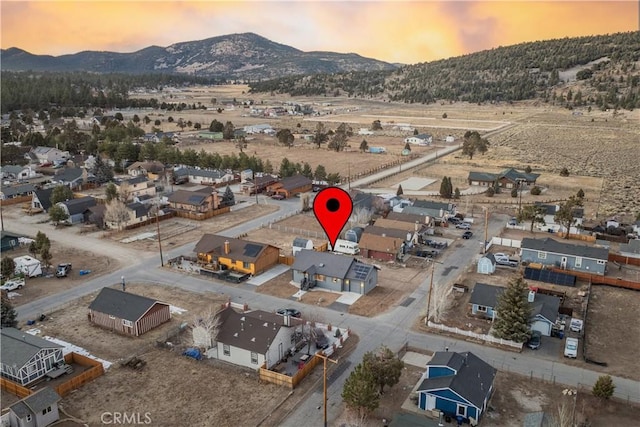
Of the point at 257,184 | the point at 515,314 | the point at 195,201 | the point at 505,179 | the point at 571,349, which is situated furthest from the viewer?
the point at 505,179

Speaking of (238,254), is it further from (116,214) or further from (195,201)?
(195,201)

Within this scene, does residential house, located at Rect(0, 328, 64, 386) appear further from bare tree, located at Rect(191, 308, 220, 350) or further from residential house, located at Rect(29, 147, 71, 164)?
residential house, located at Rect(29, 147, 71, 164)

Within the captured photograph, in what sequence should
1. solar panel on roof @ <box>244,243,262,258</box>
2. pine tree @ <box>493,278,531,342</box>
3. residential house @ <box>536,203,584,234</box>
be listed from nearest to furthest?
1. pine tree @ <box>493,278,531,342</box>
2. solar panel on roof @ <box>244,243,262,258</box>
3. residential house @ <box>536,203,584,234</box>

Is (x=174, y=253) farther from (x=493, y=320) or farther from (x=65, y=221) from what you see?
(x=493, y=320)

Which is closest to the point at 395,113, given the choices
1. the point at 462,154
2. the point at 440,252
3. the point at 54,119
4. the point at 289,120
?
the point at 289,120

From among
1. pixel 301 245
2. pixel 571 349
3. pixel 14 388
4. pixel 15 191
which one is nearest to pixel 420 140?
pixel 301 245

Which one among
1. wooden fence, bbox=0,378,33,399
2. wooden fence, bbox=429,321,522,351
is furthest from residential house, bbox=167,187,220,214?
wooden fence, bbox=429,321,522,351

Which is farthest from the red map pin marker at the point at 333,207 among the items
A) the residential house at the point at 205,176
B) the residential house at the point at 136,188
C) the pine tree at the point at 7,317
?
the residential house at the point at 205,176
